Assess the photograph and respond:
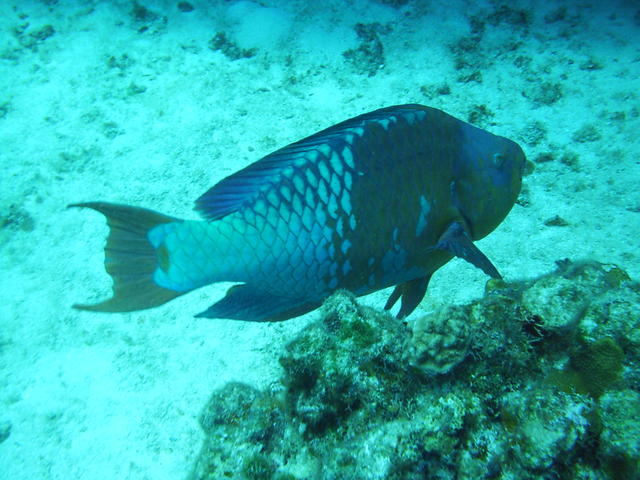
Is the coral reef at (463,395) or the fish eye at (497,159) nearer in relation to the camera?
the coral reef at (463,395)

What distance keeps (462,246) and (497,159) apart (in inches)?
24.4

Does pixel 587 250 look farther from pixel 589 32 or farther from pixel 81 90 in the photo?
pixel 81 90

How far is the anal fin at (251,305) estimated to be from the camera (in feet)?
6.75

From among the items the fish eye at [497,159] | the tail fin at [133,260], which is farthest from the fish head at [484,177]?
the tail fin at [133,260]

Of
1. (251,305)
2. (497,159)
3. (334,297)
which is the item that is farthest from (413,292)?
(251,305)

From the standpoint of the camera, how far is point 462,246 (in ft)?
6.92

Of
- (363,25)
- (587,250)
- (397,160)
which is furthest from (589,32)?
(397,160)

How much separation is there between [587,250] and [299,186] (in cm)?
322

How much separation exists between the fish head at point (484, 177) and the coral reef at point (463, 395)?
21.8 inches

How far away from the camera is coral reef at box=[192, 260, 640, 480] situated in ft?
5.06

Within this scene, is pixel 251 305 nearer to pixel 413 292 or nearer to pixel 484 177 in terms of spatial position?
pixel 413 292

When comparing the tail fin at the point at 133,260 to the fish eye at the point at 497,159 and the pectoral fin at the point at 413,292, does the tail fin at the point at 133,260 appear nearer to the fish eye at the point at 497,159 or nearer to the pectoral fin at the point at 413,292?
the pectoral fin at the point at 413,292

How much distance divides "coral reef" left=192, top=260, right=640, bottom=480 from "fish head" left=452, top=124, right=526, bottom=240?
0.55m

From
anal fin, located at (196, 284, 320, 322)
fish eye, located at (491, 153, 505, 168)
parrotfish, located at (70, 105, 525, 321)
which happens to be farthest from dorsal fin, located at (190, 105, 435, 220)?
fish eye, located at (491, 153, 505, 168)
